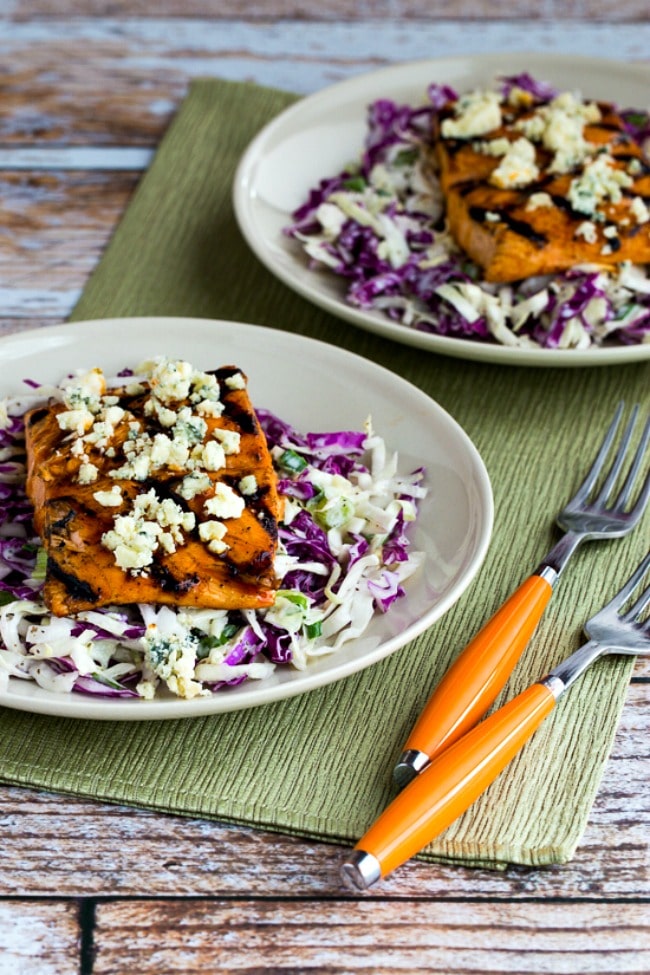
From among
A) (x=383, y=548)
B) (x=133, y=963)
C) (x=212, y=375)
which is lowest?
(x=133, y=963)

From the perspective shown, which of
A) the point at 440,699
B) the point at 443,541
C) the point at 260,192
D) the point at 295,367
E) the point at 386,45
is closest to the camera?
the point at 440,699

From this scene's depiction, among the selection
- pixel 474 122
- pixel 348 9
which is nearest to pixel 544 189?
pixel 474 122

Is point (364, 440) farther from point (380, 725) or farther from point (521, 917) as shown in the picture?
point (521, 917)

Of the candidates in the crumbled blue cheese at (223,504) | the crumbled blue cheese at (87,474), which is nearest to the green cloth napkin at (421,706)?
the crumbled blue cheese at (223,504)

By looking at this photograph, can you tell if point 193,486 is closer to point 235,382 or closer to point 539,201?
point 235,382

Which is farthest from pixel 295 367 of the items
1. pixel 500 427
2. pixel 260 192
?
pixel 260 192

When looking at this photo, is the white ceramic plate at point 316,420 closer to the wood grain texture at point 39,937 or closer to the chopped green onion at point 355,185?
the wood grain texture at point 39,937
